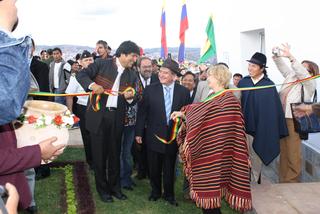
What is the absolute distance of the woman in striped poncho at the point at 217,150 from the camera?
3793 millimetres

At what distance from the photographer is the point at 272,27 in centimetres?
762

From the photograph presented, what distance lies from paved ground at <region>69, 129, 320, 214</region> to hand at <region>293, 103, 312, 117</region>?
0.98 metres

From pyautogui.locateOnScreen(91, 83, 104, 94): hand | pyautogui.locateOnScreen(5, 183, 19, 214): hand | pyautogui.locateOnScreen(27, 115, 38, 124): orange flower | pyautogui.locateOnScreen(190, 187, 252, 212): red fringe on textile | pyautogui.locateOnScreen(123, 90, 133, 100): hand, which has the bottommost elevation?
pyautogui.locateOnScreen(190, 187, 252, 212): red fringe on textile

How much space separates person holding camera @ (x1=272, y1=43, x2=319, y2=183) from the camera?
5.36 metres

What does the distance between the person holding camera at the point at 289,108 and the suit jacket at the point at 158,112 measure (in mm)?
1607

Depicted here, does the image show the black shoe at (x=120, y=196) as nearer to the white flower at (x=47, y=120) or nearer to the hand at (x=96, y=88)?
the hand at (x=96, y=88)

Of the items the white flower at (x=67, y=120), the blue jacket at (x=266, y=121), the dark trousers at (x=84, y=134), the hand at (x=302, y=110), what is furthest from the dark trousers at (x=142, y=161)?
the white flower at (x=67, y=120)

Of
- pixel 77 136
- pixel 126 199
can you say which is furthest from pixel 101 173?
pixel 77 136

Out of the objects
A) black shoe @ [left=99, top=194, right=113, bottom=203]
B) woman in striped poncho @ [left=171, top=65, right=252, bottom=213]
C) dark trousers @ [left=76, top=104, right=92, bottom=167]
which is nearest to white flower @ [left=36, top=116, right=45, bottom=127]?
woman in striped poncho @ [left=171, top=65, right=252, bottom=213]

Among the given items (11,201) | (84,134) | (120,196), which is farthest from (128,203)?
(11,201)

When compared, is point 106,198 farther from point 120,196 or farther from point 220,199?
point 220,199

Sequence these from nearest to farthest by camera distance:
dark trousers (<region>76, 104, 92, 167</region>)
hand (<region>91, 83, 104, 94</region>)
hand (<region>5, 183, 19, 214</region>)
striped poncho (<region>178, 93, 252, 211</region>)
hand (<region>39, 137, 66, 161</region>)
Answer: hand (<region>5, 183, 19, 214</region>) < hand (<region>39, 137, 66, 161</region>) < striped poncho (<region>178, 93, 252, 211</region>) < hand (<region>91, 83, 104, 94</region>) < dark trousers (<region>76, 104, 92, 167</region>)

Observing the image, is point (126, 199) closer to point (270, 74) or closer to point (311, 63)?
point (311, 63)

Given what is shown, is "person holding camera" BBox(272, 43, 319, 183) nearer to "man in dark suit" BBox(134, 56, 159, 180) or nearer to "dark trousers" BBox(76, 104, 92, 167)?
"man in dark suit" BBox(134, 56, 159, 180)
